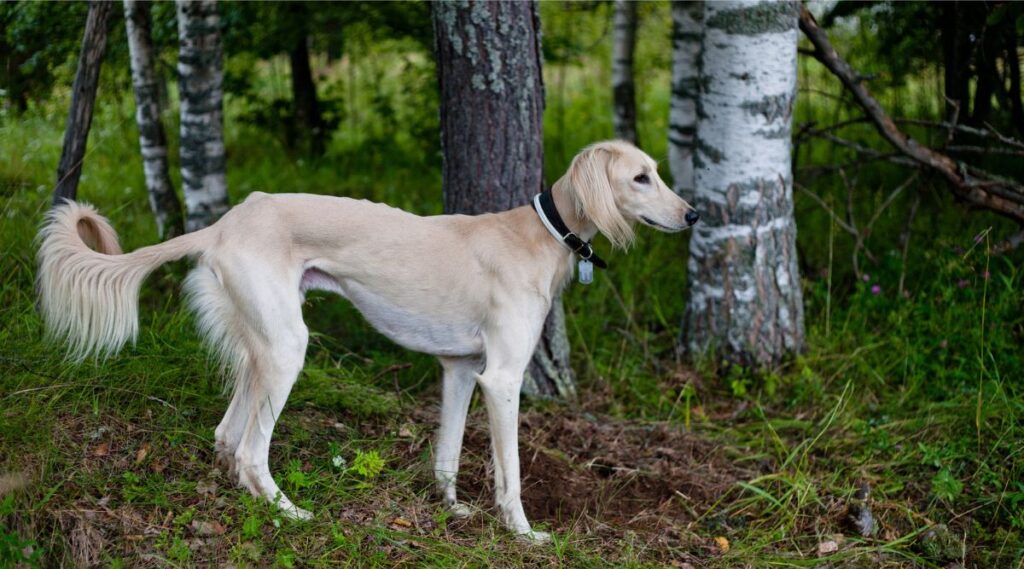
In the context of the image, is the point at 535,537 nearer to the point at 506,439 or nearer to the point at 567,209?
the point at 506,439

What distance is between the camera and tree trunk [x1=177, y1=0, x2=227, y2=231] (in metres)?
5.54

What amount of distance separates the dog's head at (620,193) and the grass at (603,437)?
1224 millimetres

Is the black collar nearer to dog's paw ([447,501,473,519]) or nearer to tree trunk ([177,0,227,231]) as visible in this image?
dog's paw ([447,501,473,519])

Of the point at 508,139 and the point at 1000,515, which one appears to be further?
the point at 508,139

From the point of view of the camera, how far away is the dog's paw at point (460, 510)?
3.74 m

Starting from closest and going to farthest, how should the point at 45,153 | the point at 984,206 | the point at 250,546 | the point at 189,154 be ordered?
the point at 250,546, the point at 984,206, the point at 189,154, the point at 45,153

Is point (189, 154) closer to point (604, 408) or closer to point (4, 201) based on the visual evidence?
point (4, 201)

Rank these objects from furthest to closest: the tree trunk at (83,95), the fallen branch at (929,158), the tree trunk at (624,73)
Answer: the tree trunk at (624,73), the fallen branch at (929,158), the tree trunk at (83,95)

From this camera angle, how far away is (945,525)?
4.00 metres

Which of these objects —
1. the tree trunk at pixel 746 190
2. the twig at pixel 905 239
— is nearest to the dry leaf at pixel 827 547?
the tree trunk at pixel 746 190

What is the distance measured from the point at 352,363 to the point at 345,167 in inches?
141

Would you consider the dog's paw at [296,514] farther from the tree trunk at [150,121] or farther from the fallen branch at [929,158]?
the fallen branch at [929,158]

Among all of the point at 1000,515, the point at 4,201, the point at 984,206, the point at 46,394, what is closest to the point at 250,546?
the point at 46,394

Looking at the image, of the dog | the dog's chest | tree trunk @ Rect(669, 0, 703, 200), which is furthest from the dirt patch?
tree trunk @ Rect(669, 0, 703, 200)
